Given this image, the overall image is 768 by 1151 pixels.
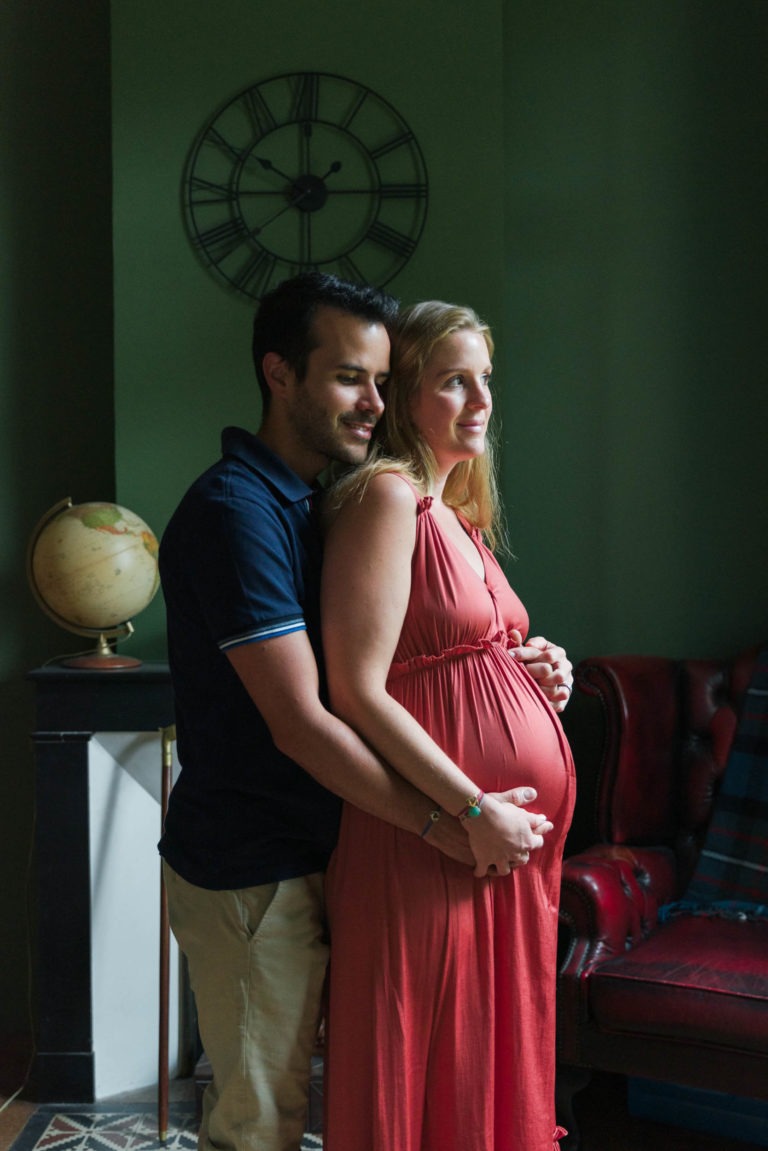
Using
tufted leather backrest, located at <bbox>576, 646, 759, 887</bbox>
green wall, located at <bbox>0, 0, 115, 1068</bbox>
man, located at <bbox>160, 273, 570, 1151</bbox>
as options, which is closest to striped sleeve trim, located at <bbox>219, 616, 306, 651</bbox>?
man, located at <bbox>160, 273, 570, 1151</bbox>

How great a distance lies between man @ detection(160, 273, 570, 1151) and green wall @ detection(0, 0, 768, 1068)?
143 centimetres

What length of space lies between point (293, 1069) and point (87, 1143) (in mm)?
1277

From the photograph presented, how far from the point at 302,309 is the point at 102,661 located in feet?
4.51

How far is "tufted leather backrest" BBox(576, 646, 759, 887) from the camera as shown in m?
2.79

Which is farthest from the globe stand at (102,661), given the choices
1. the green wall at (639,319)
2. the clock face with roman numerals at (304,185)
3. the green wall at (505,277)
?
the green wall at (639,319)

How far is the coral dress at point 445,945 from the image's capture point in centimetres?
153

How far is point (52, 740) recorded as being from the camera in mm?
2746

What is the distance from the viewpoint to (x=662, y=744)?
2.84m

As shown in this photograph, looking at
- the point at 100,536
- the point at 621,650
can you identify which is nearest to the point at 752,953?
the point at 621,650

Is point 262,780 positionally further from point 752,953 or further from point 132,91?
point 132,91

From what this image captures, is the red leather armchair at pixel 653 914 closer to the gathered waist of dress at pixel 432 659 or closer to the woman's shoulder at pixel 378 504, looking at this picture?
the gathered waist of dress at pixel 432 659

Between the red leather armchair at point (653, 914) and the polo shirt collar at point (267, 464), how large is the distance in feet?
4.21

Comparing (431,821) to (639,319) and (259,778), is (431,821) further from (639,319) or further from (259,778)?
(639,319)

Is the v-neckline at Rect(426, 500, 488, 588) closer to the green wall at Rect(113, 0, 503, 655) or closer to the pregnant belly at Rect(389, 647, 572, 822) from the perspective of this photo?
the pregnant belly at Rect(389, 647, 572, 822)
